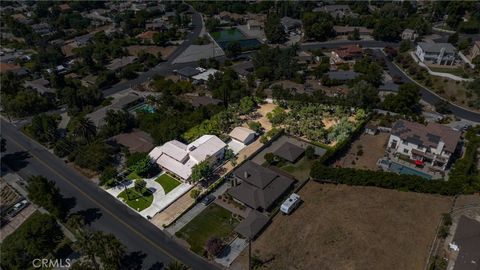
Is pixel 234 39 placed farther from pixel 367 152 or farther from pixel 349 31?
pixel 367 152

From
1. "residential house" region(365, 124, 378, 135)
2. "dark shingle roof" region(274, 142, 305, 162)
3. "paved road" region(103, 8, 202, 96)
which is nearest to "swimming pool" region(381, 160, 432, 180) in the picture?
"residential house" region(365, 124, 378, 135)

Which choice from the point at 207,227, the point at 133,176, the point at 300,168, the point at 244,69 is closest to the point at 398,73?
the point at 244,69

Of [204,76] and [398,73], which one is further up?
[398,73]

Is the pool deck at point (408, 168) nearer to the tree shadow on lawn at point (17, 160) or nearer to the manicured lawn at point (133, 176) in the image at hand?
the manicured lawn at point (133, 176)

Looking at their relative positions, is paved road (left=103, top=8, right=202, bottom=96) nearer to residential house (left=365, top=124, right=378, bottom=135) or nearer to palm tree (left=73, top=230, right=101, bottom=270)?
palm tree (left=73, top=230, right=101, bottom=270)

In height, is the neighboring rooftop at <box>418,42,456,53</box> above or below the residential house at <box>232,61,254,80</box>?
above

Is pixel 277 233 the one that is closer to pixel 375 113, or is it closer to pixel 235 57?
pixel 375 113
